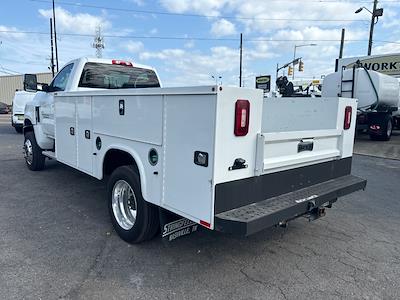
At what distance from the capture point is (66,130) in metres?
5.05

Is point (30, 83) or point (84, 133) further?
point (30, 83)

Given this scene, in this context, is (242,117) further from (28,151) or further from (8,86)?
(8,86)

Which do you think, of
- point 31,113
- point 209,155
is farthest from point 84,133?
point 31,113

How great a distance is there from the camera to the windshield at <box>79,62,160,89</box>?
5.47m

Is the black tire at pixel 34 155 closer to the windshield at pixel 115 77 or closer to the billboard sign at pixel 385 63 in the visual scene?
the windshield at pixel 115 77

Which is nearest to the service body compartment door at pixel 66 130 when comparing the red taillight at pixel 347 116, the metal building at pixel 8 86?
the red taillight at pixel 347 116

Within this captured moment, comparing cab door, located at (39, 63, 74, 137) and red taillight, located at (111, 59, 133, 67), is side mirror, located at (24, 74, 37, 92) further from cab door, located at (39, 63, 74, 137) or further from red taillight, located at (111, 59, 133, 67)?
red taillight, located at (111, 59, 133, 67)

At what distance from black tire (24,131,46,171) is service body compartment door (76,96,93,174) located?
8.79ft

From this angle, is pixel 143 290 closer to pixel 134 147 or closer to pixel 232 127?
pixel 134 147

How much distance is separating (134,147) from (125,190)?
763 millimetres

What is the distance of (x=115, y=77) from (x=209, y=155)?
370cm

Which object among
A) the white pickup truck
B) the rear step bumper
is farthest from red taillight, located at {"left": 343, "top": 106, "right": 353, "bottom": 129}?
the rear step bumper

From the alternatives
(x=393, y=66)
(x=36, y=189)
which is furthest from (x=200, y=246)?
(x=393, y=66)

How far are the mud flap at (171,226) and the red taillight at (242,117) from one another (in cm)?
111
